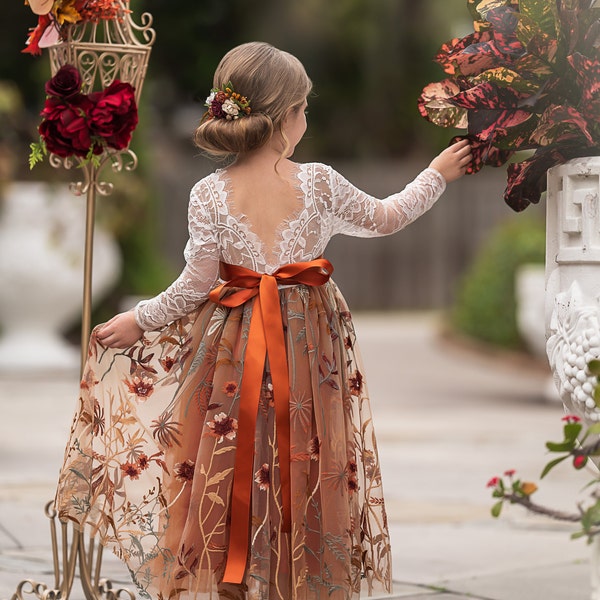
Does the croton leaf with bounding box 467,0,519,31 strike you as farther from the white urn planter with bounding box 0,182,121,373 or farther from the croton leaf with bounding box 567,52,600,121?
the white urn planter with bounding box 0,182,121,373

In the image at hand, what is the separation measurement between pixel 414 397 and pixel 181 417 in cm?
655

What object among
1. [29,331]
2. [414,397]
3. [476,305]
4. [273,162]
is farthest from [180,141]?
[273,162]

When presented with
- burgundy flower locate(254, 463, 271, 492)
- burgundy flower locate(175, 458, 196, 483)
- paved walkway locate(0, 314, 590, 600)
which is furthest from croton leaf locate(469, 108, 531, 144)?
paved walkway locate(0, 314, 590, 600)

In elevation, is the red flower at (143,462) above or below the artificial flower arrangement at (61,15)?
below

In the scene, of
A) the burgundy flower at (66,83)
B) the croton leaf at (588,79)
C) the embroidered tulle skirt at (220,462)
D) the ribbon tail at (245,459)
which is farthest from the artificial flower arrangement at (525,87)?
the burgundy flower at (66,83)

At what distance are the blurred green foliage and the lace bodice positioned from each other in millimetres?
8629

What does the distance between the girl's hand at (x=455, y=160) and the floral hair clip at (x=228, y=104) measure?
50 centimetres

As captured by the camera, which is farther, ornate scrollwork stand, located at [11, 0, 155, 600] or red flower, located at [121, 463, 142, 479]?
ornate scrollwork stand, located at [11, 0, 155, 600]

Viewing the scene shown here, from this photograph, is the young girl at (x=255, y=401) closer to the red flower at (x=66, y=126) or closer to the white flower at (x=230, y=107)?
the white flower at (x=230, y=107)

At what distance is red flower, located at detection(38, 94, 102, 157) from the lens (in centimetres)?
339

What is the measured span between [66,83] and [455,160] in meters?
1.07

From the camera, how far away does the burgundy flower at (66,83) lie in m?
3.39

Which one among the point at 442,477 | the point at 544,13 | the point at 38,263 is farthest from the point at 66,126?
the point at 38,263

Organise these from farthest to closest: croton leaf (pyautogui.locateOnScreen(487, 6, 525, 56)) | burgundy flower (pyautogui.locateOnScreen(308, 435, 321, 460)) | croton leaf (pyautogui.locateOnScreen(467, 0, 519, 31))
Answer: burgundy flower (pyautogui.locateOnScreen(308, 435, 321, 460))
croton leaf (pyautogui.locateOnScreen(467, 0, 519, 31))
croton leaf (pyautogui.locateOnScreen(487, 6, 525, 56))
